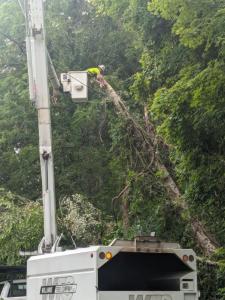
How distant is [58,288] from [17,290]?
15.9ft

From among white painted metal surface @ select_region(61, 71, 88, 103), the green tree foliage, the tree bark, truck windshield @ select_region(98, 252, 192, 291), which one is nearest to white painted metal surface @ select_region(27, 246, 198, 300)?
truck windshield @ select_region(98, 252, 192, 291)

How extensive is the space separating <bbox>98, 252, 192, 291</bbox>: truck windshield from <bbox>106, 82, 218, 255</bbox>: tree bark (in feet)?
14.2

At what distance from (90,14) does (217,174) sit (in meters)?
11.6

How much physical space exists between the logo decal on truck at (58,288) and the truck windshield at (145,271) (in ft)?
1.75

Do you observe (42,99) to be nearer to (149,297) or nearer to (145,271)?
(145,271)

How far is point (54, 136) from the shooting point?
18.5 m

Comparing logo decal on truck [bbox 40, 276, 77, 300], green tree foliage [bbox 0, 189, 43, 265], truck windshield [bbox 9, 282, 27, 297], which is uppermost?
green tree foliage [bbox 0, 189, 43, 265]

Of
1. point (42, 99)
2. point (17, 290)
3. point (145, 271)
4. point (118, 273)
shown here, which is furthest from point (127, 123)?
point (118, 273)

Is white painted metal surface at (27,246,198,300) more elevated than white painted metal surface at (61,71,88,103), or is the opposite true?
white painted metal surface at (61,71,88,103)

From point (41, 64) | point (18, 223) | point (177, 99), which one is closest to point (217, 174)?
point (177, 99)

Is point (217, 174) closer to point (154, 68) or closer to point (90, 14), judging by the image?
point (154, 68)

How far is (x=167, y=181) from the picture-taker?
13.1m

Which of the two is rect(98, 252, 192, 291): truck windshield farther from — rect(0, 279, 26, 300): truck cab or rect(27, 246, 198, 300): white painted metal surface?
rect(0, 279, 26, 300): truck cab

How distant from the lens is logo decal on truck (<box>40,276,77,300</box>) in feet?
22.7
